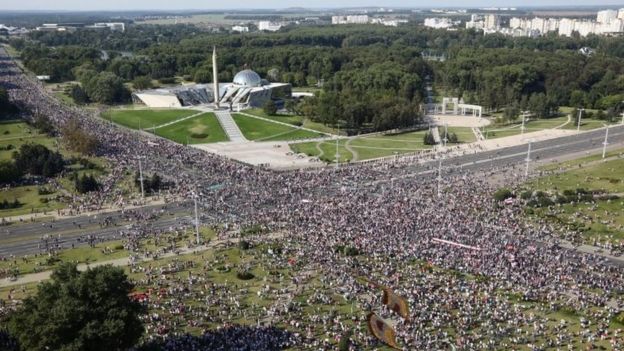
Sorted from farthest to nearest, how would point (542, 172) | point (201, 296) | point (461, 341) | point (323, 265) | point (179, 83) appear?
1. point (179, 83)
2. point (542, 172)
3. point (323, 265)
4. point (201, 296)
5. point (461, 341)

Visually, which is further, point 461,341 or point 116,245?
point 116,245

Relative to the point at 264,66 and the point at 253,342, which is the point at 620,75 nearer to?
the point at 264,66

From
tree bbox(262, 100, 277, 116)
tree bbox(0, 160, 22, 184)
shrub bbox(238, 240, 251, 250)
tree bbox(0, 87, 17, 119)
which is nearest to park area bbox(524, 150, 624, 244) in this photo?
shrub bbox(238, 240, 251, 250)

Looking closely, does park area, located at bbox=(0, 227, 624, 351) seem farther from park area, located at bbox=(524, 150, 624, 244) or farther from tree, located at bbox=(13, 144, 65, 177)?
tree, located at bbox=(13, 144, 65, 177)

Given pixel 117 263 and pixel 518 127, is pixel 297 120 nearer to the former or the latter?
pixel 518 127

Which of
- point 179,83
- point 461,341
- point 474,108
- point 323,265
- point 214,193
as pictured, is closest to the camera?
point 461,341

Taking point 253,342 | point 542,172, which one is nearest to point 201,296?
point 253,342
